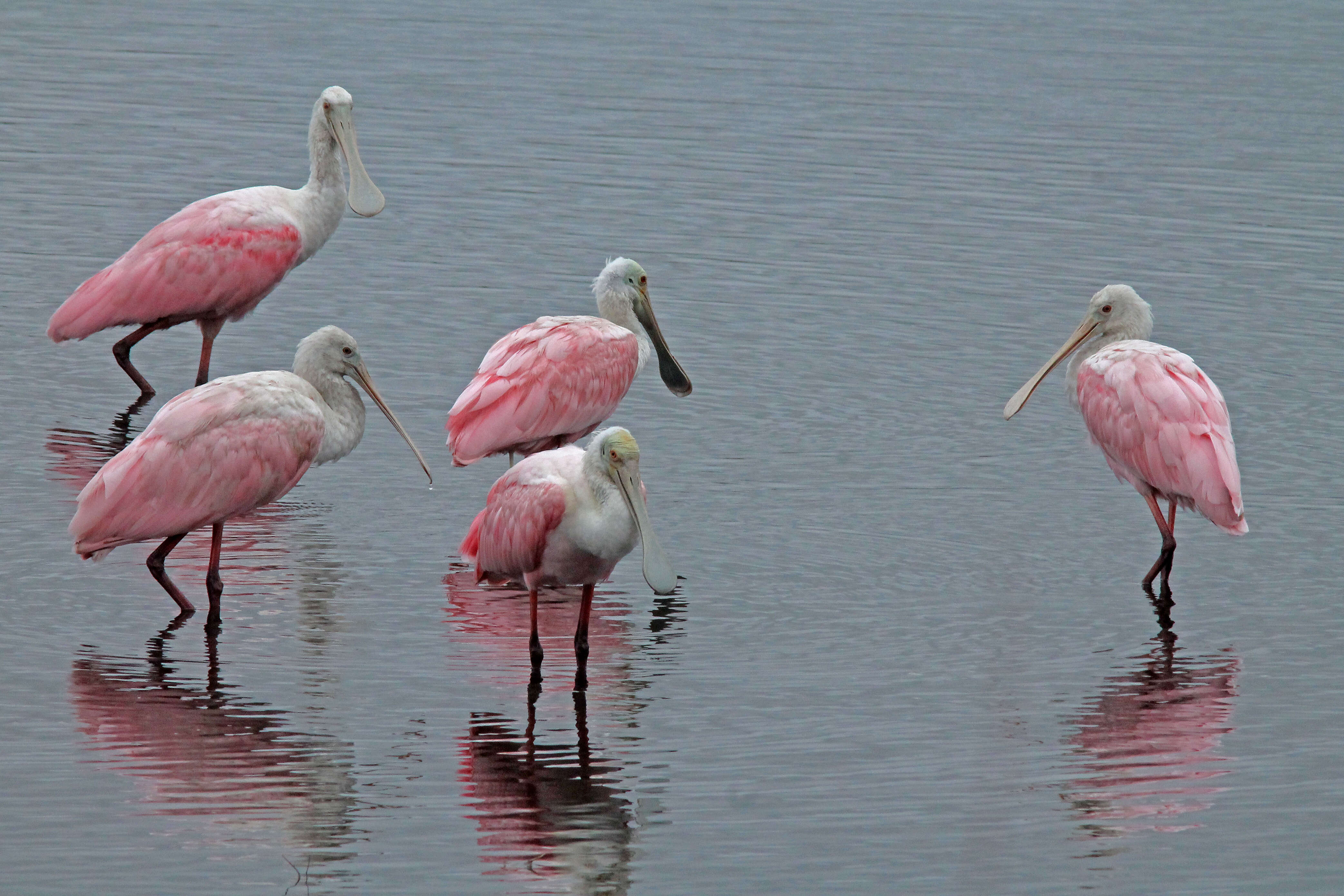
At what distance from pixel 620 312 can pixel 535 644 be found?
3638 mm

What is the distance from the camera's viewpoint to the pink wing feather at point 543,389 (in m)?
10.0

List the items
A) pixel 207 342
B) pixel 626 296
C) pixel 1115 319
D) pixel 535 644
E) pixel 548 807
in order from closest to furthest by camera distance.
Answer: pixel 548 807, pixel 535 644, pixel 1115 319, pixel 626 296, pixel 207 342

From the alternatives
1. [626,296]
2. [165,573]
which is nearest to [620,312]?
[626,296]

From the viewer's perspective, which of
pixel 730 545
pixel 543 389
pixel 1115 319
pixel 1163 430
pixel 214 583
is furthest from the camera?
pixel 1115 319

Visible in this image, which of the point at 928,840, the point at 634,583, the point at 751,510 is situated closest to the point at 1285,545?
the point at 751,510

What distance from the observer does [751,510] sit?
1030cm

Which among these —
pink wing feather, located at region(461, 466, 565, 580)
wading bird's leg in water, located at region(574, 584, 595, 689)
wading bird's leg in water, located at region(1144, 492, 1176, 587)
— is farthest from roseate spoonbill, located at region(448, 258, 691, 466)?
wading bird's leg in water, located at region(1144, 492, 1176, 587)

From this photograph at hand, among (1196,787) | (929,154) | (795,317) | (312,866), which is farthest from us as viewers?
(929,154)

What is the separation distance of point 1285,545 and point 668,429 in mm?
3415

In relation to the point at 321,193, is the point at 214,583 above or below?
below

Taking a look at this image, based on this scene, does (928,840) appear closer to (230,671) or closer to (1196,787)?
(1196,787)

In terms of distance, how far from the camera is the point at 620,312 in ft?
37.0

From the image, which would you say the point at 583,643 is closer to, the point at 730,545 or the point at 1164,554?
the point at 730,545

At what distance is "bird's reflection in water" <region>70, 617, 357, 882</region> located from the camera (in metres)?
6.53
